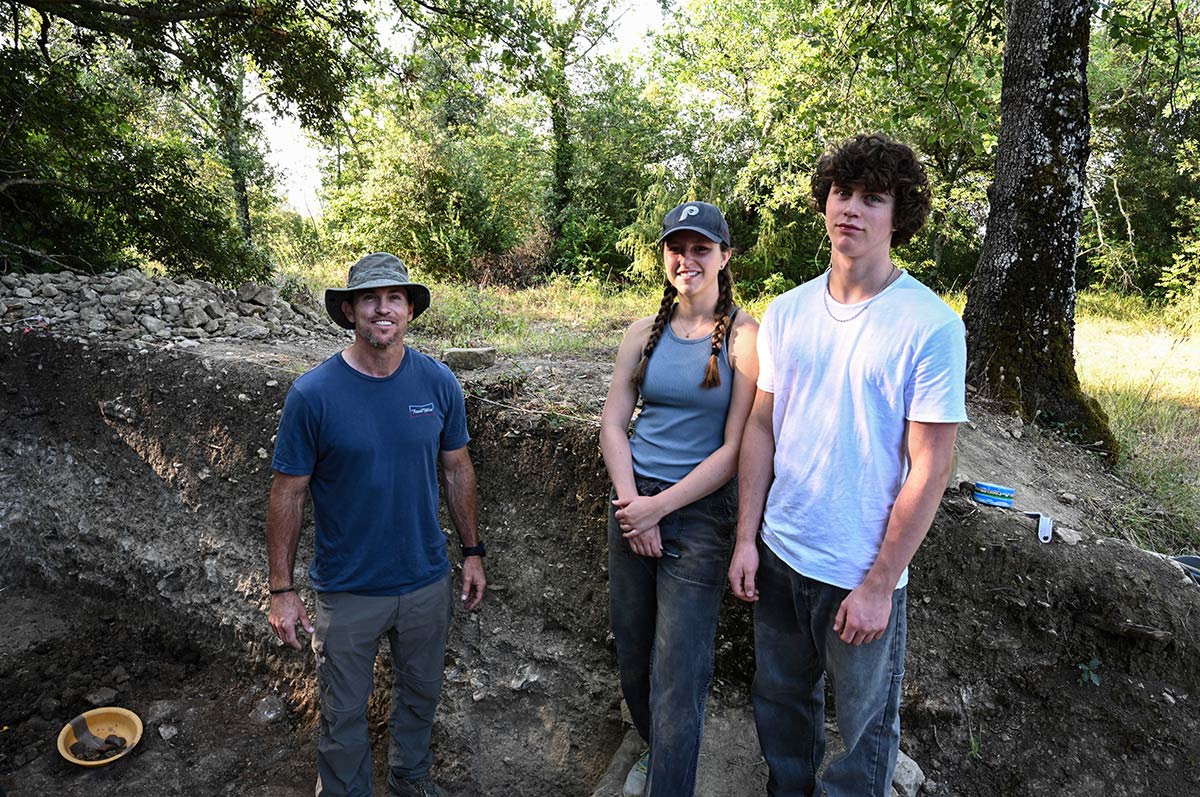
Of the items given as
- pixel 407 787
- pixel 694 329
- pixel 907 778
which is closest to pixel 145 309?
pixel 407 787

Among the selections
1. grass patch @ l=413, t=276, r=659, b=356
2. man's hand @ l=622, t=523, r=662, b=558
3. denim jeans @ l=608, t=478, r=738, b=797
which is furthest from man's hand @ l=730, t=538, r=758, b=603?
grass patch @ l=413, t=276, r=659, b=356

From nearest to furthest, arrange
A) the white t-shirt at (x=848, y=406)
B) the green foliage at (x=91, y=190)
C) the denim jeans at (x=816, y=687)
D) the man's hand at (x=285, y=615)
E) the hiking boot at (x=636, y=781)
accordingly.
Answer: the white t-shirt at (x=848, y=406)
the denim jeans at (x=816, y=687)
the man's hand at (x=285, y=615)
the hiking boot at (x=636, y=781)
the green foliage at (x=91, y=190)

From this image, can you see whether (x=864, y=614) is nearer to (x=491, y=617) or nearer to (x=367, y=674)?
(x=367, y=674)

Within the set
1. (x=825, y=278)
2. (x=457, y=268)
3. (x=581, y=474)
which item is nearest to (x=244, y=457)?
(x=581, y=474)

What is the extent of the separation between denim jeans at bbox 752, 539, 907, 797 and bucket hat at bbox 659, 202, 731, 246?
38.0 inches

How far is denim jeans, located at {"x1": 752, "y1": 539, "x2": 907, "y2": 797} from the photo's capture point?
5.91 ft

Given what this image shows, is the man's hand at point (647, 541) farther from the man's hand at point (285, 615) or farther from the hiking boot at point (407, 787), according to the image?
the hiking boot at point (407, 787)

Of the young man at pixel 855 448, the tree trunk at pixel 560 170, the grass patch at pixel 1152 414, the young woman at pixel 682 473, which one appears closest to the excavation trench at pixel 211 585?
the young woman at pixel 682 473

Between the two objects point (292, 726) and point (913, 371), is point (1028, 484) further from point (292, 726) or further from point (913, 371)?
point (292, 726)

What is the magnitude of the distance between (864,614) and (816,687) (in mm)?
522

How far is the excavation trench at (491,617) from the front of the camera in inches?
103

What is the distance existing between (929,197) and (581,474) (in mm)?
2213

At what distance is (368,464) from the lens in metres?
2.40

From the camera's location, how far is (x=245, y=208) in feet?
56.7
